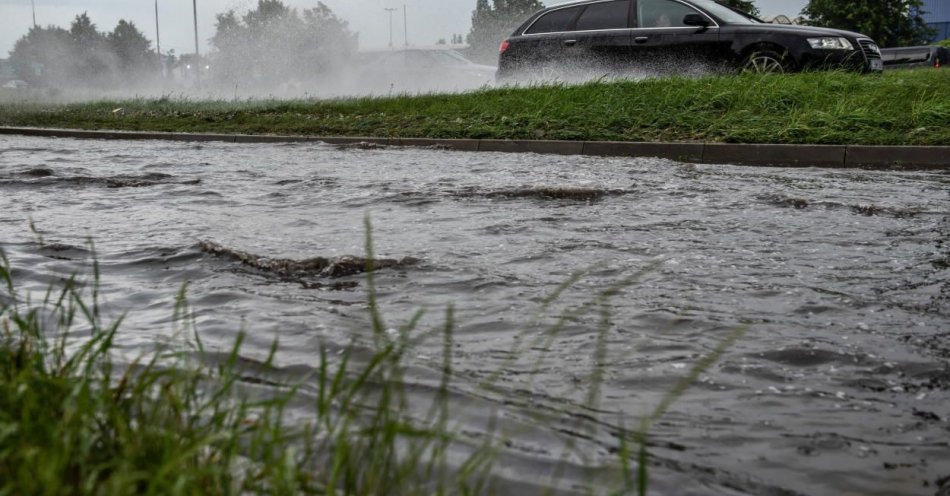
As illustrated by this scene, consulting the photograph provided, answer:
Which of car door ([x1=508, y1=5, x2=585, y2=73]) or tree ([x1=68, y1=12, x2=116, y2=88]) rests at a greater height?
tree ([x1=68, y1=12, x2=116, y2=88])

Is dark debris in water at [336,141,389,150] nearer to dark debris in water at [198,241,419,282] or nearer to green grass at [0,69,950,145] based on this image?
green grass at [0,69,950,145]

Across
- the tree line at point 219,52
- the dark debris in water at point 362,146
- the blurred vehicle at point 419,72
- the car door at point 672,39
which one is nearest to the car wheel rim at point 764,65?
the car door at point 672,39

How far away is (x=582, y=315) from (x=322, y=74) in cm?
3621

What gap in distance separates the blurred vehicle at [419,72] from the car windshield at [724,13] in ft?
30.0

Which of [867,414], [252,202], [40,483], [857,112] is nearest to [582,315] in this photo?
[867,414]

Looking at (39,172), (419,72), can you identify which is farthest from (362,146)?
(419,72)

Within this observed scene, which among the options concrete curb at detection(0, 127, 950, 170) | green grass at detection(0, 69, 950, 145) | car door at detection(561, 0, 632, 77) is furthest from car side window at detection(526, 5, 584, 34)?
concrete curb at detection(0, 127, 950, 170)

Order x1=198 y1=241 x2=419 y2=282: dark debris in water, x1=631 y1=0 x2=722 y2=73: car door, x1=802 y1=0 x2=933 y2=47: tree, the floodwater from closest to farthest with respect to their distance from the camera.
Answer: the floodwater → x1=198 y1=241 x2=419 y2=282: dark debris in water → x1=631 y1=0 x2=722 y2=73: car door → x1=802 y1=0 x2=933 y2=47: tree

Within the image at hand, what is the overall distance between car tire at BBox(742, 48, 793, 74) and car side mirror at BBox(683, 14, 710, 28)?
846mm

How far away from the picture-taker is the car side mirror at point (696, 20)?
1425 cm

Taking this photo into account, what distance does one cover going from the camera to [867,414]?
257 centimetres

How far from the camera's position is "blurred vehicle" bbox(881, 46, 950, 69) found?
27.3 m

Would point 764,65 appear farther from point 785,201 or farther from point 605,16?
point 785,201

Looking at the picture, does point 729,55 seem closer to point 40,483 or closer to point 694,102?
point 694,102
